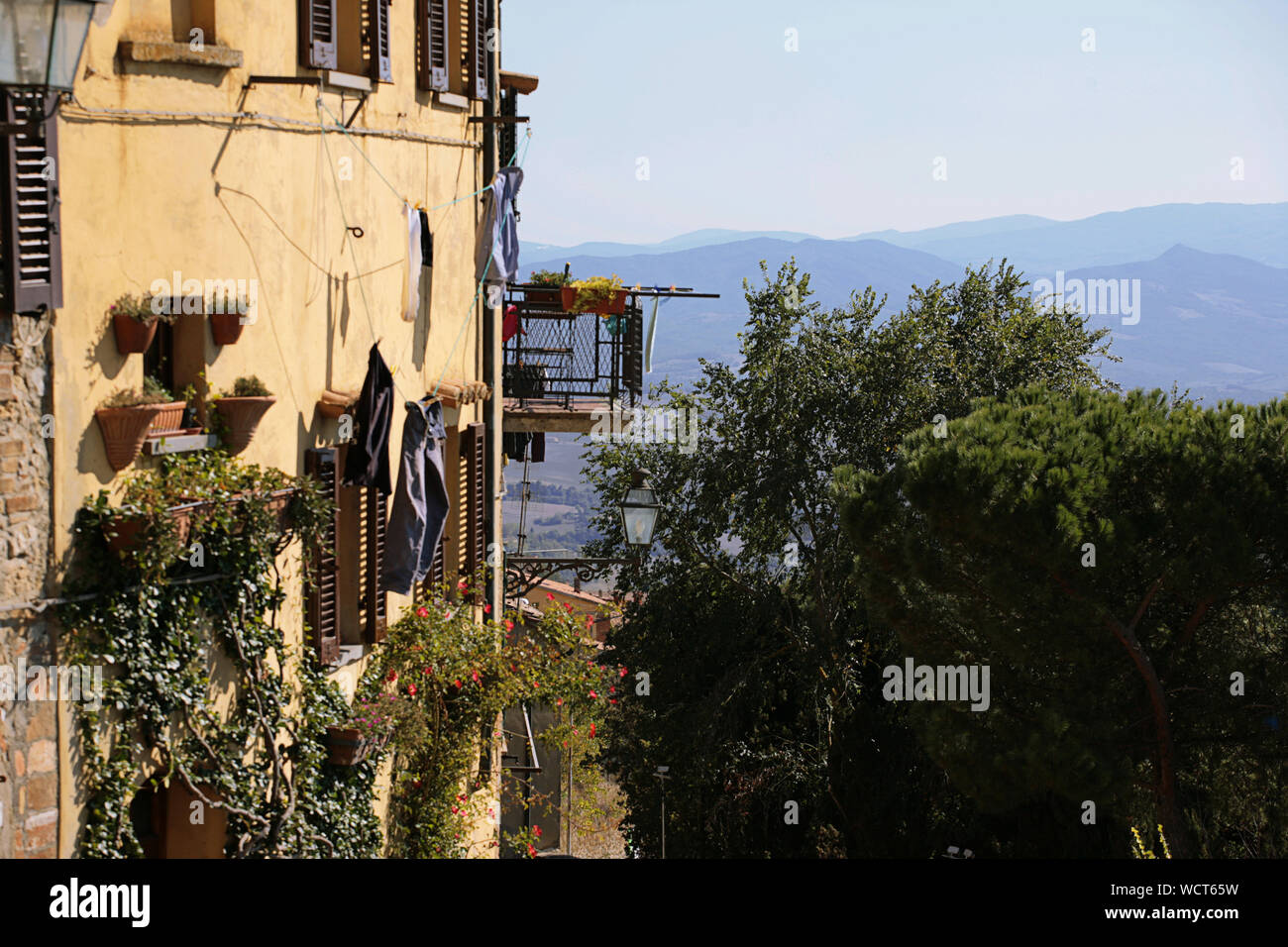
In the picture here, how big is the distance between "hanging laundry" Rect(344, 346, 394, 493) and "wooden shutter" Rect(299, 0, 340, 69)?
A: 6.79ft

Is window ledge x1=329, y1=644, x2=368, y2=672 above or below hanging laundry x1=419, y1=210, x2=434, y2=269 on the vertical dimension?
below

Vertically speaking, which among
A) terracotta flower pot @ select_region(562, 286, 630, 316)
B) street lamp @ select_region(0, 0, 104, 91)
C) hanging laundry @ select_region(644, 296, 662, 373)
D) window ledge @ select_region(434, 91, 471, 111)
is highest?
window ledge @ select_region(434, 91, 471, 111)

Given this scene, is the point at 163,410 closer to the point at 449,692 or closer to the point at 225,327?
the point at 225,327

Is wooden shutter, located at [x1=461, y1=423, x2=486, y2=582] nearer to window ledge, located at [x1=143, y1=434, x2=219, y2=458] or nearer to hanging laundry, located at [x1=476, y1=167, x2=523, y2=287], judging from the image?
hanging laundry, located at [x1=476, y1=167, x2=523, y2=287]

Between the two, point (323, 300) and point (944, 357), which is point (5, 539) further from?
point (944, 357)

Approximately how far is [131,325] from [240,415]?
1.19 m

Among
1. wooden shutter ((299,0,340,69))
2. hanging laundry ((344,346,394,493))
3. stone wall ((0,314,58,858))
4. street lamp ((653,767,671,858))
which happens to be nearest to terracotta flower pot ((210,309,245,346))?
stone wall ((0,314,58,858))

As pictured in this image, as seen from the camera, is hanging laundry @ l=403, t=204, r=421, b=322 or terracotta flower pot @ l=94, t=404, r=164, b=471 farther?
hanging laundry @ l=403, t=204, r=421, b=322

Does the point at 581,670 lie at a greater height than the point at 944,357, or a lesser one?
lesser

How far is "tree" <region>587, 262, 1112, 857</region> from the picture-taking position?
18547mm
